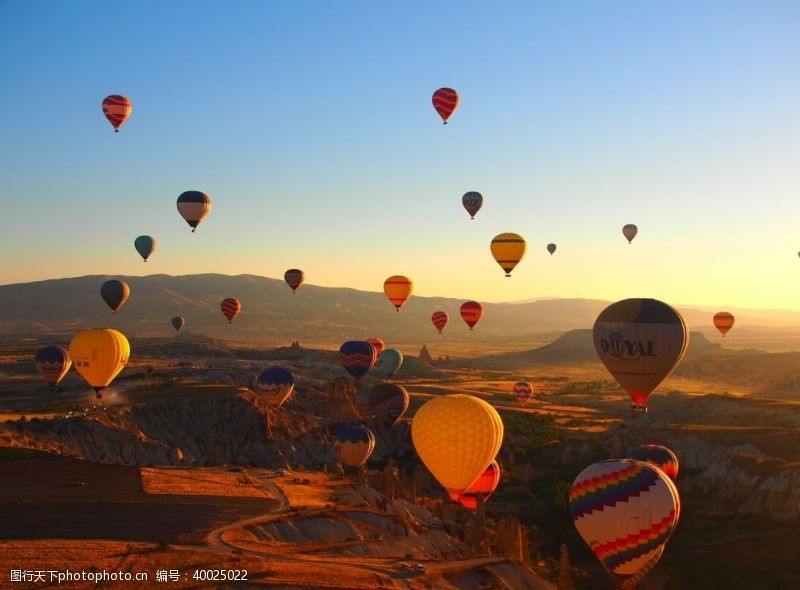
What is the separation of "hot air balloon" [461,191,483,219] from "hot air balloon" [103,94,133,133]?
24.7m

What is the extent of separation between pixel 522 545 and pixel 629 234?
5253 centimetres

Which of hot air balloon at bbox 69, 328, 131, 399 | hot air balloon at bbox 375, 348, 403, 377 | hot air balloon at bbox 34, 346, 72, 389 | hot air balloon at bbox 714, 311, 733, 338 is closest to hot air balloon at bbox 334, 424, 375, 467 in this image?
hot air balloon at bbox 69, 328, 131, 399

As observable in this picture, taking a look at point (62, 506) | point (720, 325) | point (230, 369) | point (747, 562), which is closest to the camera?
point (62, 506)

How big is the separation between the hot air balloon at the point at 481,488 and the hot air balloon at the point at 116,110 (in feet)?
95.3

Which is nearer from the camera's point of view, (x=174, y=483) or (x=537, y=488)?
(x=174, y=483)

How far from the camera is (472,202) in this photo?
66125 millimetres

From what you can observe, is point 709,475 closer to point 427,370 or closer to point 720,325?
point 720,325

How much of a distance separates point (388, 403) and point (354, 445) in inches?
505

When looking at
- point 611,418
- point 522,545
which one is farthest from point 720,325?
point 522,545

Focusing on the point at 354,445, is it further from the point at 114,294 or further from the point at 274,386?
the point at 114,294

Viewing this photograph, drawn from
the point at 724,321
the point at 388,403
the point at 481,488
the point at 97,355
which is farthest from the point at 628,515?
the point at 724,321

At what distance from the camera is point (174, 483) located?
36125 millimetres

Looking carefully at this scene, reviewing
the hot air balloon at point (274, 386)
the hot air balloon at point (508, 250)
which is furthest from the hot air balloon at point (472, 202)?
the hot air balloon at point (274, 386)

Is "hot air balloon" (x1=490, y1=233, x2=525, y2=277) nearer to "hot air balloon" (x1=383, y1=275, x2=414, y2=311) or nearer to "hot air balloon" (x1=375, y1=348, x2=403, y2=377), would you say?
"hot air balloon" (x1=383, y1=275, x2=414, y2=311)
